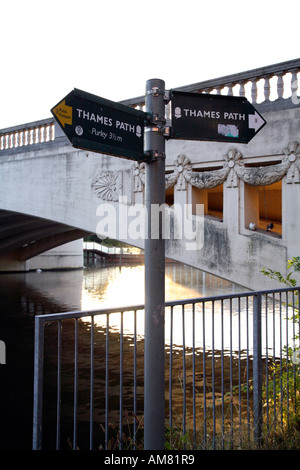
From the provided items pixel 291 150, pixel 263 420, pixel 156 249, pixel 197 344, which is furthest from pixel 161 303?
pixel 197 344

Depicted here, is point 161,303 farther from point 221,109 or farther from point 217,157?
point 217,157

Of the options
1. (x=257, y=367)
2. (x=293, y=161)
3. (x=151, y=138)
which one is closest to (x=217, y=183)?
(x=293, y=161)

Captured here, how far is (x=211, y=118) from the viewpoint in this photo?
9.58ft

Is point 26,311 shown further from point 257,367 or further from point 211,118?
point 211,118

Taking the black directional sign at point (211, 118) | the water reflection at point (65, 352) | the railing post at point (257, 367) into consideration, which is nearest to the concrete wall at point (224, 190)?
the water reflection at point (65, 352)

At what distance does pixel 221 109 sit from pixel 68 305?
50.6ft

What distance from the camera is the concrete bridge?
28.9 feet

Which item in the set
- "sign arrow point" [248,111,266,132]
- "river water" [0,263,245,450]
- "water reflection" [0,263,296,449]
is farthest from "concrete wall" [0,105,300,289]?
"sign arrow point" [248,111,266,132]

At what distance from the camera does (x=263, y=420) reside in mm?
3691

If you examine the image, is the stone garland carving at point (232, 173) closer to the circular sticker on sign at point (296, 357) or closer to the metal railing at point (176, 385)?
the metal railing at point (176, 385)

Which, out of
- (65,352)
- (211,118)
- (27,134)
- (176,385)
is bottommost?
(176,385)

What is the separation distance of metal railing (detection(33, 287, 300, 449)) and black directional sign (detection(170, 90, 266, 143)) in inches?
42.1

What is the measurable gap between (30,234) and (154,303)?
87.5 ft

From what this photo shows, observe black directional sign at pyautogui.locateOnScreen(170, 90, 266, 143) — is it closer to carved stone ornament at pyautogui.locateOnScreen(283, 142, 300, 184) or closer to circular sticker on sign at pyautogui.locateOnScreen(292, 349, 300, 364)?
circular sticker on sign at pyautogui.locateOnScreen(292, 349, 300, 364)
